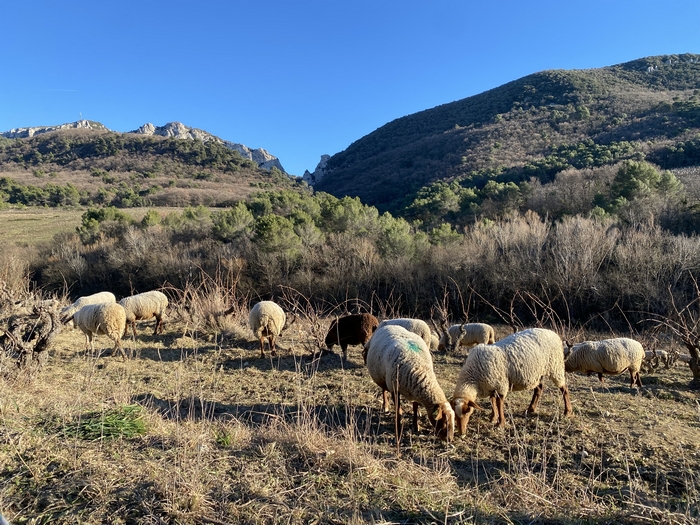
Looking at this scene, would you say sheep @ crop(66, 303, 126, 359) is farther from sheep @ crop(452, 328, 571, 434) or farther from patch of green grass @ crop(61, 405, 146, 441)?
sheep @ crop(452, 328, 571, 434)

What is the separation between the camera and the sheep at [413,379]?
4.40 metres

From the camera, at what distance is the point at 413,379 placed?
4477mm

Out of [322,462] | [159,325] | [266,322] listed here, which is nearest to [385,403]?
[322,462]

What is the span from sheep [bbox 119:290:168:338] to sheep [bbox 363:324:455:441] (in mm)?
7754

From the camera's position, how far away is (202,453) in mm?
3387

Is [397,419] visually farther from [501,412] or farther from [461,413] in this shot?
[501,412]

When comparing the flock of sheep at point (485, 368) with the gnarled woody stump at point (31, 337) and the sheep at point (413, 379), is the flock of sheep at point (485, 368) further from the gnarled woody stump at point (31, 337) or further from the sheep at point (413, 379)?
the gnarled woody stump at point (31, 337)

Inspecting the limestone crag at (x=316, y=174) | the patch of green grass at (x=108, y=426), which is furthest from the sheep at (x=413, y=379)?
the limestone crag at (x=316, y=174)

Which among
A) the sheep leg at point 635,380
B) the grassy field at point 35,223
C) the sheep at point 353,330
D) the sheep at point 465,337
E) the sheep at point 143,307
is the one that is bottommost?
the sheep leg at point 635,380

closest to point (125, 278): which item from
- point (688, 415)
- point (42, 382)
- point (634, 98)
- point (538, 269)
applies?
point (42, 382)

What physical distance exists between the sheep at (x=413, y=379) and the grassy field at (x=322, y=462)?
11.8 inches

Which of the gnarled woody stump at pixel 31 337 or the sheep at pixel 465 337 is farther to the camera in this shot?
A: the sheep at pixel 465 337

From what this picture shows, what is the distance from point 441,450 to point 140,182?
6136 cm

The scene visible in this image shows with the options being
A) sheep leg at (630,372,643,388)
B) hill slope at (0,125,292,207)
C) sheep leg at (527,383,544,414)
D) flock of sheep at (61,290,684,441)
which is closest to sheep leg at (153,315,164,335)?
flock of sheep at (61,290,684,441)
